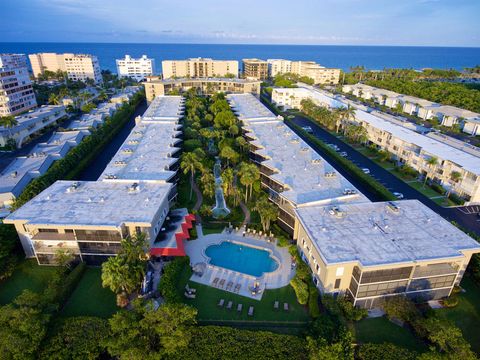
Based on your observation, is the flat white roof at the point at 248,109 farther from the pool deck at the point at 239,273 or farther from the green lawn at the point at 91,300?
the green lawn at the point at 91,300

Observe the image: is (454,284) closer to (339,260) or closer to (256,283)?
(339,260)

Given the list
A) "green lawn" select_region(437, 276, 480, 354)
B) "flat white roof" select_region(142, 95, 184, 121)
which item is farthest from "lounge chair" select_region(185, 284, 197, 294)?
"flat white roof" select_region(142, 95, 184, 121)

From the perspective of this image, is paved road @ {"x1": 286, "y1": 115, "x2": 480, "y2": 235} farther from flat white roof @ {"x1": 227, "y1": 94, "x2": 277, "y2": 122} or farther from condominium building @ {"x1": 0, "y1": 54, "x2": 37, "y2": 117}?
condominium building @ {"x1": 0, "y1": 54, "x2": 37, "y2": 117}

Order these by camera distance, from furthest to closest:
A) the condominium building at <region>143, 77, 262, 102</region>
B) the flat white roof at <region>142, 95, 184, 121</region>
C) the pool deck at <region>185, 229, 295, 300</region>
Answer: the condominium building at <region>143, 77, 262, 102</region> < the flat white roof at <region>142, 95, 184, 121</region> < the pool deck at <region>185, 229, 295, 300</region>

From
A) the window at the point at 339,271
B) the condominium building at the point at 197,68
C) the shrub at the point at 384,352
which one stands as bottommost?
the shrub at the point at 384,352

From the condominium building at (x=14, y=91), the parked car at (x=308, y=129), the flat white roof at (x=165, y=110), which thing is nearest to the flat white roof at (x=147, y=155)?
the flat white roof at (x=165, y=110)

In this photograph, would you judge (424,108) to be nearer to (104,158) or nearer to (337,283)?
(337,283)
